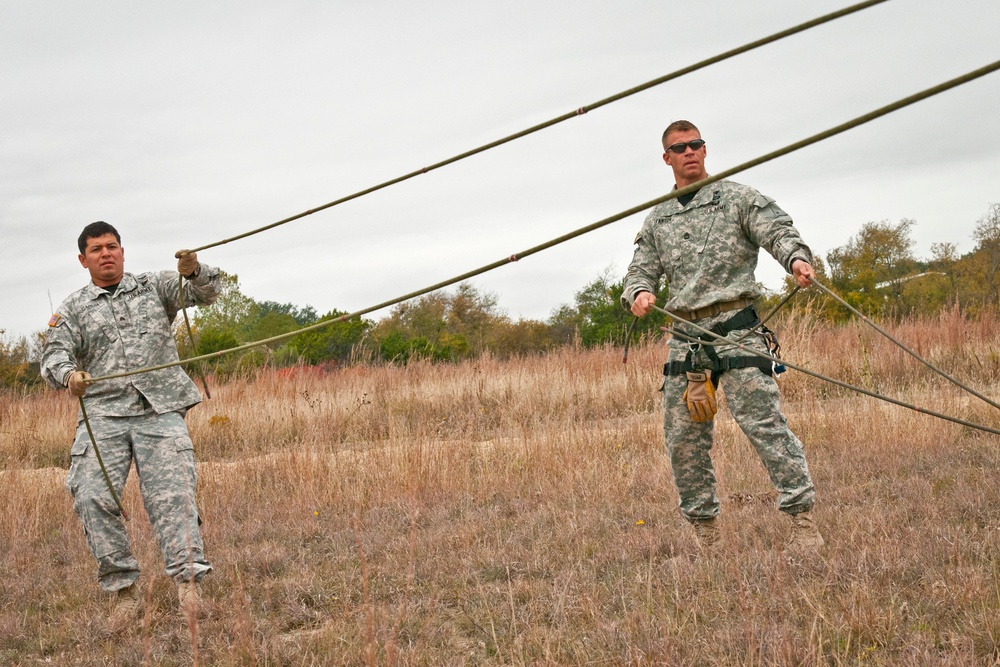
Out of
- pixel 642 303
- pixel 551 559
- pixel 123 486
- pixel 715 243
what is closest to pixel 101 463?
pixel 123 486

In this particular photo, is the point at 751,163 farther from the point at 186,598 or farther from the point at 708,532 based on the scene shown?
the point at 186,598

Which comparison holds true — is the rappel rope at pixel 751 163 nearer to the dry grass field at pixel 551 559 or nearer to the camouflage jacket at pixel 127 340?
the dry grass field at pixel 551 559

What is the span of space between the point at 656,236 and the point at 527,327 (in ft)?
95.4

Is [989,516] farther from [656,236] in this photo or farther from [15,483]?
[15,483]

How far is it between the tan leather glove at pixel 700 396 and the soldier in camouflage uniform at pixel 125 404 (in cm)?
250

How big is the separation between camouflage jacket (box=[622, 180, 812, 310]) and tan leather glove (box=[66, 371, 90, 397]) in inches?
104

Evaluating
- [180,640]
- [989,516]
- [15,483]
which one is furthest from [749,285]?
[15,483]

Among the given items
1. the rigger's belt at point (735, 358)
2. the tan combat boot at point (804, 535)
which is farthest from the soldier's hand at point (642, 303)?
the tan combat boot at point (804, 535)

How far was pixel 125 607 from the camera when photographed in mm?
4363

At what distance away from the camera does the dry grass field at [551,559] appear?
3.28 meters

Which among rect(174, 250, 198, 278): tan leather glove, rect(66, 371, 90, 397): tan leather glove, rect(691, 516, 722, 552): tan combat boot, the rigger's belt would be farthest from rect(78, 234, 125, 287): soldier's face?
rect(691, 516, 722, 552): tan combat boot

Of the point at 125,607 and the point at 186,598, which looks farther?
the point at 125,607

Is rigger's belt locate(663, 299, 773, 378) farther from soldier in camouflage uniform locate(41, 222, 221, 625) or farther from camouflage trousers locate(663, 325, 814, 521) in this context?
soldier in camouflage uniform locate(41, 222, 221, 625)

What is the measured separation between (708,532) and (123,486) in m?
3.01
